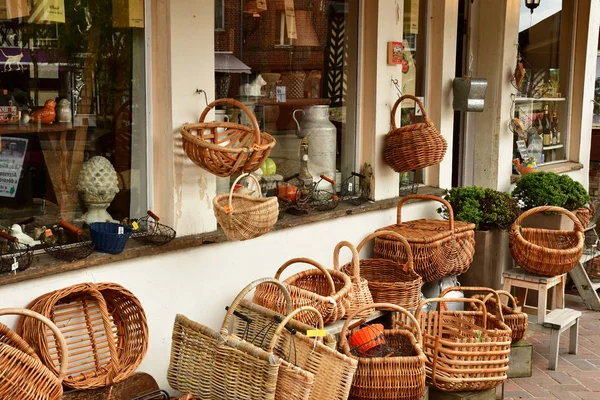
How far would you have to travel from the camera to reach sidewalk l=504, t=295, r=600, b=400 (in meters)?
5.71

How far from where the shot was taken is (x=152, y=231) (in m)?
4.73

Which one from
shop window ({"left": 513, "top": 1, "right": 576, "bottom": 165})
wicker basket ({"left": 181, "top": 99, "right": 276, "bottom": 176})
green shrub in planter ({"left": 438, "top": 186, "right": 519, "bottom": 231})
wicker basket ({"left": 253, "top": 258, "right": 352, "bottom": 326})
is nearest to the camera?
wicker basket ({"left": 181, "top": 99, "right": 276, "bottom": 176})

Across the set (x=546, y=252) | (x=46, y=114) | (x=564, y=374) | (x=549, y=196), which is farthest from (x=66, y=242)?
(x=549, y=196)

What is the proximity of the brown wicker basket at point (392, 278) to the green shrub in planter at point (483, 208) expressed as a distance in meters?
1.01

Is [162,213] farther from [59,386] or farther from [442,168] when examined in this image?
[442,168]

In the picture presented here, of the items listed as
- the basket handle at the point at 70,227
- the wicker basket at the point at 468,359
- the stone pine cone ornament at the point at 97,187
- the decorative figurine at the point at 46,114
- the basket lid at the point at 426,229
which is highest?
the decorative figurine at the point at 46,114

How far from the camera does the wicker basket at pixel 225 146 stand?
447 cm

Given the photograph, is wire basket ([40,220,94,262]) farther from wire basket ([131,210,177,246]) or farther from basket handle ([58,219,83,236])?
wire basket ([131,210,177,246])

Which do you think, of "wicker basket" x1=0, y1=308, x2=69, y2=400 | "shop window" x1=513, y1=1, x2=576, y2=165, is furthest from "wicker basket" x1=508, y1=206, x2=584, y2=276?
"wicker basket" x1=0, y1=308, x2=69, y2=400

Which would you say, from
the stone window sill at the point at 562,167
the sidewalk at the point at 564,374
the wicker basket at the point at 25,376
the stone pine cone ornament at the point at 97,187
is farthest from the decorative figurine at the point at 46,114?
the stone window sill at the point at 562,167

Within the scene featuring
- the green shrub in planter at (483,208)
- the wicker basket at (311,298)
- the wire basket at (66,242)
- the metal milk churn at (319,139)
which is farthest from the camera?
the green shrub in planter at (483,208)

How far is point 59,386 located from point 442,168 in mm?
4457

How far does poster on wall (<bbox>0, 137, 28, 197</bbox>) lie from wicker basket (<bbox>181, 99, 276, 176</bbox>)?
2.83 ft

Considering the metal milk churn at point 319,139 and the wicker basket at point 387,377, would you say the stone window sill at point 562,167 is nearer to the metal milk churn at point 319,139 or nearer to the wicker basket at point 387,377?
the metal milk churn at point 319,139
